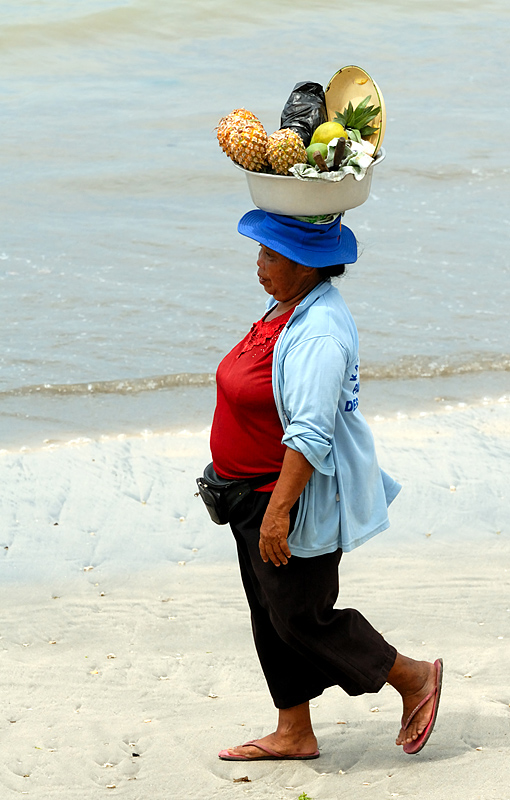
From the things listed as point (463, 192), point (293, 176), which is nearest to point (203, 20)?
point (463, 192)

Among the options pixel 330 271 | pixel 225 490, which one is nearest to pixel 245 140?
pixel 330 271

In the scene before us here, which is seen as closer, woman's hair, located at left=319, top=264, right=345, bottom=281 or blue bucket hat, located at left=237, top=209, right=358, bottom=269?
blue bucket hat, located at left=237, top=209, right=358, bottom=269

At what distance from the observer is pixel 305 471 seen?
258cm

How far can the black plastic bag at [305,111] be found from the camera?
264cm

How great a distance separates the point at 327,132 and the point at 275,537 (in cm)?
112

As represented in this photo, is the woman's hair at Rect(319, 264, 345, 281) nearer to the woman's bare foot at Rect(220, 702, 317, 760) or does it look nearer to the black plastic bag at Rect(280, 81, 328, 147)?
the black plastic bag at Rect(280, 81, 328, 147)

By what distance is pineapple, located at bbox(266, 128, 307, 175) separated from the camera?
99.4 inches

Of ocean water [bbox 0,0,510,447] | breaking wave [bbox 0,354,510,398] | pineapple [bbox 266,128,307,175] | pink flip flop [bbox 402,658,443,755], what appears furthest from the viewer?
ocean water [bbox 0,0,510,447]

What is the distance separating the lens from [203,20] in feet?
64.4

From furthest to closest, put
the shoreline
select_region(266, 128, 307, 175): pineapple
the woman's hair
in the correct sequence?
the shoreline < the woman's hair < select_region(266, 128, 307, 175): pineapple

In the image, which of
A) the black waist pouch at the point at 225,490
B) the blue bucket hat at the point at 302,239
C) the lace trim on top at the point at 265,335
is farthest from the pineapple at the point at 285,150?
the black waist pouch at the point at 225,490

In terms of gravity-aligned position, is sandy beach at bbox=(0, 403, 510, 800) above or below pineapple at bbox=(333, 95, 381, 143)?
below

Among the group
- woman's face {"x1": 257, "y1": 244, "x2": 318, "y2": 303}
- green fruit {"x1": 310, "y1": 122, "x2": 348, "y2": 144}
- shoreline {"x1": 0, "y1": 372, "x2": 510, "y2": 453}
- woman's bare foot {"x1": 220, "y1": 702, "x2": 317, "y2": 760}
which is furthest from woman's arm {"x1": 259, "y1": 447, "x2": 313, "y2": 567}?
shoreline {"x1": 0, "y1": 372, "x2": 510, "y2": 453}

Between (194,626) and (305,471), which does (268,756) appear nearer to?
(194,626)
